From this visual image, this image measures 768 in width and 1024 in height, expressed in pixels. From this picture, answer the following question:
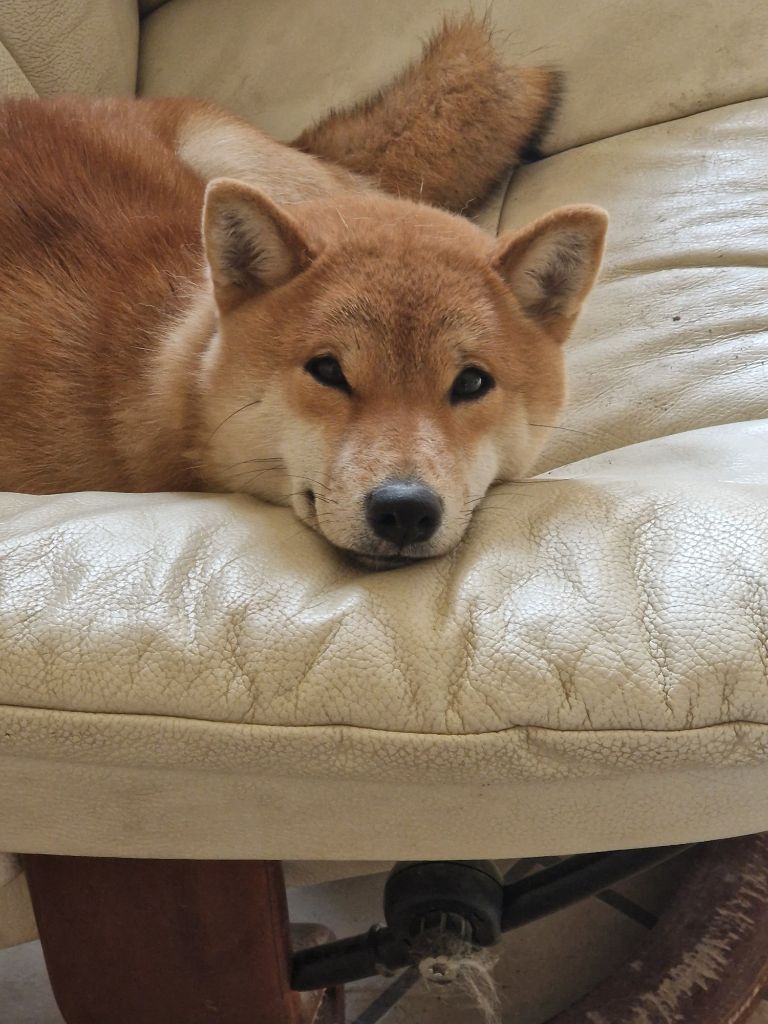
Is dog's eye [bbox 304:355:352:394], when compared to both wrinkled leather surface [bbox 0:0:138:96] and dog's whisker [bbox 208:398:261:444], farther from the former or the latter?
wrinkled leather surface [bbox 0:0:138:96]

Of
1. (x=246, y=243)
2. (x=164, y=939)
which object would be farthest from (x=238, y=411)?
(x=164, y=939)

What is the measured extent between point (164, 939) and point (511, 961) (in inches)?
28.0

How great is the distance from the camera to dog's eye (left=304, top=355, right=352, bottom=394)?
3.72 feet

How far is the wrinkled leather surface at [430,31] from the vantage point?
2.06 meters

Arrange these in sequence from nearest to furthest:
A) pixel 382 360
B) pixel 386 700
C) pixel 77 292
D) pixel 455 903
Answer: pixel 386 700 → pixel 455 903 → pixel 382 360 → pixel 77 292

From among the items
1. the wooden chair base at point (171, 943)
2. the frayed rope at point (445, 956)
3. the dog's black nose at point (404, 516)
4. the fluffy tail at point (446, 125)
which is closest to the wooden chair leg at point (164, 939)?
the wooden chair base at point (171, 943)

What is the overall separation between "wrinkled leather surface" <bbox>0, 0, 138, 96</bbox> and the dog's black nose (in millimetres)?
1630

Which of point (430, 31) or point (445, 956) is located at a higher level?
point (430, 31)

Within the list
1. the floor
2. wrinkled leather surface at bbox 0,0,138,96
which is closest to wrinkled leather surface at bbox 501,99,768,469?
the floor

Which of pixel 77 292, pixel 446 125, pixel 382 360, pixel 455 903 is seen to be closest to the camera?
pixel 455 903

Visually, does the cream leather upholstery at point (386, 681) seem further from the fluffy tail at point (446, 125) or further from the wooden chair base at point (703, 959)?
the fluffy tail at point (446, 125)

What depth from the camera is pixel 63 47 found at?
2.18m

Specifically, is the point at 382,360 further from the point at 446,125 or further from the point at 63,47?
the point at 63,47

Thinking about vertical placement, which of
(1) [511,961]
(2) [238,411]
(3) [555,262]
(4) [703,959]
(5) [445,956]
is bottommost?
(1) [511,961]
